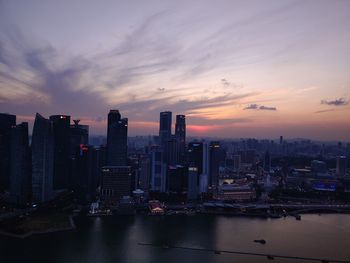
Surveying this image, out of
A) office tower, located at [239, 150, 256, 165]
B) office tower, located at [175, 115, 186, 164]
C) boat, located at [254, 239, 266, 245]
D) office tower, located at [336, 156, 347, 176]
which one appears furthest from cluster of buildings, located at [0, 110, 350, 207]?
office tower, located at [239, 150, 256, 165]

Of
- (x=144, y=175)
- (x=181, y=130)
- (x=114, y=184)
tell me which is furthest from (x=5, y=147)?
(x=181, y=130)

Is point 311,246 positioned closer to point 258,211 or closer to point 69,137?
point 258,211

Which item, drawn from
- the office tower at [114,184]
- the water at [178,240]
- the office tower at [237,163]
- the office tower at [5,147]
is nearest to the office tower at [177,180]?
the office tower at [114,184]

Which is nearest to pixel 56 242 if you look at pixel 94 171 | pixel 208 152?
pixel 94 171

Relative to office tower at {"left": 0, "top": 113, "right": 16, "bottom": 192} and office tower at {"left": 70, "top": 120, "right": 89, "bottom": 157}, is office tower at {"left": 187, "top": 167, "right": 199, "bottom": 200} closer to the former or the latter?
office tower at {"left": 70, "top": 120, "right": 89, "bottom": 157}

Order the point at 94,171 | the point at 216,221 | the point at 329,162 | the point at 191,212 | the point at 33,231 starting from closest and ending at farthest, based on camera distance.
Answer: the point at 33,231 < the point at 216,221 < the point at 191,212 < the point at 94,171 < the point at 329,162
